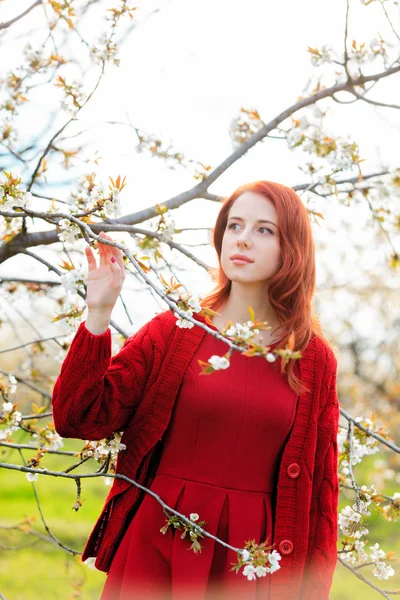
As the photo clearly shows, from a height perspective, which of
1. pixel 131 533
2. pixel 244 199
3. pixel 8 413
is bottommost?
pixel 131 533

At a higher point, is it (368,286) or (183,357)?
(368,286)

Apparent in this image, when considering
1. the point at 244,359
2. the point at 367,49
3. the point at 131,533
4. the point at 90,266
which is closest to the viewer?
the point at 90,266

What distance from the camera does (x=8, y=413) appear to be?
180 cm

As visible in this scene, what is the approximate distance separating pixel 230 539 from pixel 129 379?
1.40ft

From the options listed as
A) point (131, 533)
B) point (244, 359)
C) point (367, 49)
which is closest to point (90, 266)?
point (244, 359)

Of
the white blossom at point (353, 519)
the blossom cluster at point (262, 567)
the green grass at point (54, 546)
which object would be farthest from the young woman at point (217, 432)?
the green grass at point (54, 546)

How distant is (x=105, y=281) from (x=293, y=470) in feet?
2.07

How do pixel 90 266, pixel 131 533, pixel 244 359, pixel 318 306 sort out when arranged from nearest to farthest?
pixel 90 266 < pixel 131 533 < pixel 244 359 < pixel 318 306

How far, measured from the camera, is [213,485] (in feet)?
5.46

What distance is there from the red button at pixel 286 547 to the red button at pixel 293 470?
0.15 meters

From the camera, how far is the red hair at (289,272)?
1.83 m

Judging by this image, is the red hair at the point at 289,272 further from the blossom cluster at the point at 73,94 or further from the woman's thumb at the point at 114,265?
the blossom cluster at the point at 73,94

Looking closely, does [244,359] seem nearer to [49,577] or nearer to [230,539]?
[230,539]

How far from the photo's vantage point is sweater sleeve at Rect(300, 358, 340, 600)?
5.56ft
